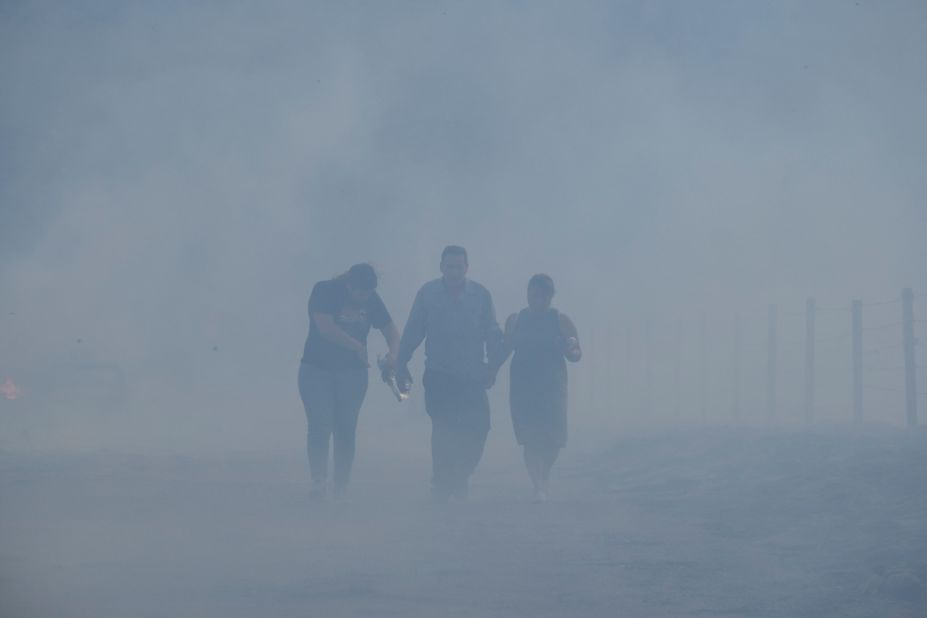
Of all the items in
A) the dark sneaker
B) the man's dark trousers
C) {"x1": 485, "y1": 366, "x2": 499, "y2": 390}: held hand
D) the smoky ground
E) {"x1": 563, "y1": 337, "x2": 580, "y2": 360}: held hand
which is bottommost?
the smoky ground

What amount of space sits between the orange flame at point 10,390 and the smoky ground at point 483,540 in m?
11.5

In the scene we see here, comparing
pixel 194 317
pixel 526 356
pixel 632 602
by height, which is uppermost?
pixel 194 317

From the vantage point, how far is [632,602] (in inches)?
197

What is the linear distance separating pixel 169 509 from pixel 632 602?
3.84 meters

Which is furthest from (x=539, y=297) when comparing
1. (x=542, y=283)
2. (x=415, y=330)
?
(x=415, y=330)

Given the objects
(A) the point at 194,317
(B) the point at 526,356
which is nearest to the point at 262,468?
(B) the point at 526,356

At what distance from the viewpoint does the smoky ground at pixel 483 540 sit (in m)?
4.90

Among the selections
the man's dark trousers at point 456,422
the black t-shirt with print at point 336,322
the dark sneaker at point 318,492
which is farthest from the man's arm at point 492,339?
the dark sneaker at point 318,492

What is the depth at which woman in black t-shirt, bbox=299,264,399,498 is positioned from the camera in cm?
892

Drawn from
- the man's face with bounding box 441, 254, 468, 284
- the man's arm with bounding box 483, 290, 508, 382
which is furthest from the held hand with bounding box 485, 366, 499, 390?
the man's face with bounding box 441, 254, 468, 284

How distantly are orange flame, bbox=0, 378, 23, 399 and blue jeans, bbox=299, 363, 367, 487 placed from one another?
14.7 m

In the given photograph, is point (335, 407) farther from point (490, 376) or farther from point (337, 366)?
point (490, 376)

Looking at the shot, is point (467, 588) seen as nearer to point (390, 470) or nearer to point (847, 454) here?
point (847, 454)

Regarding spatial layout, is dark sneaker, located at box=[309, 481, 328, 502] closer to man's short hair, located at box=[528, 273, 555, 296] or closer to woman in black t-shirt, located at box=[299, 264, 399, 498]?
woman in black t-shirt, located at box=[299, 264, 399, 498]
